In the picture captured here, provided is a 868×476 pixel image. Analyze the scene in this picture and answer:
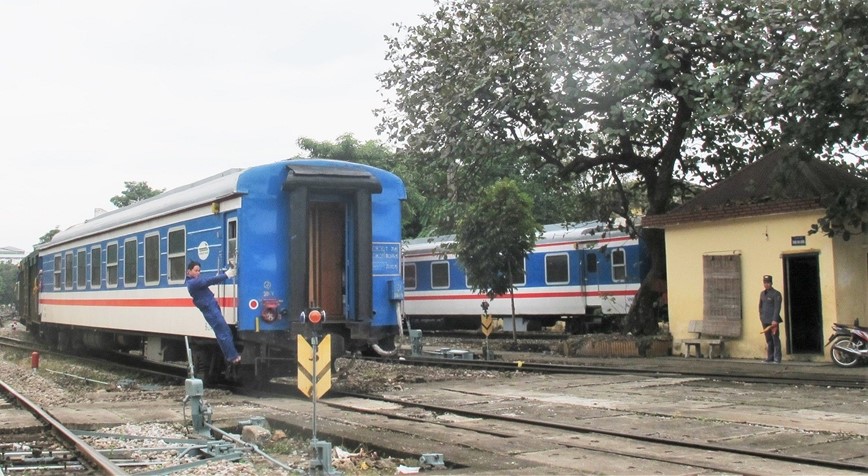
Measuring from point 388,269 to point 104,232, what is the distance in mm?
7193

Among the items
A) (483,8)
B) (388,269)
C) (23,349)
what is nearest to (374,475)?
(388,269)

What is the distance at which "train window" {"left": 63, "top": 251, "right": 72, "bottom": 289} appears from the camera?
20812 millimetres

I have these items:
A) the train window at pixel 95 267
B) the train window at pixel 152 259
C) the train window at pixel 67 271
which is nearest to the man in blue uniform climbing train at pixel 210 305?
the train window at pixel 152 259

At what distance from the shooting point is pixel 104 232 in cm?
1791

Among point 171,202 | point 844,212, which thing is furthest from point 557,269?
point 171,202

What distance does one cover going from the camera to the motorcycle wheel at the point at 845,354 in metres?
15.7

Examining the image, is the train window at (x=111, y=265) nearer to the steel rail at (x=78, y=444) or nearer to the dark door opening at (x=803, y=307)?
the steel rail at (x=78, y=444)

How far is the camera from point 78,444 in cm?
855

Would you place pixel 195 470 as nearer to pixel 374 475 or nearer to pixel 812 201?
pixel 374 475

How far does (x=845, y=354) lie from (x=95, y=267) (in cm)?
1366

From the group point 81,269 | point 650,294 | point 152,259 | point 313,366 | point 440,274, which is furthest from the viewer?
point 440,274

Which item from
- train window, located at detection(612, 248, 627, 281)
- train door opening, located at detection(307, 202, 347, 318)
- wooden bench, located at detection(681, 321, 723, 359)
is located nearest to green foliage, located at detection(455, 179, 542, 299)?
train window, located at detection(612, 248, 627, 281)

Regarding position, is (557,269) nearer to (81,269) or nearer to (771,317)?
(771,317)

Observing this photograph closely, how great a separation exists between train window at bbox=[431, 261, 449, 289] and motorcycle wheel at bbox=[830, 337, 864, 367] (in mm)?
16250
